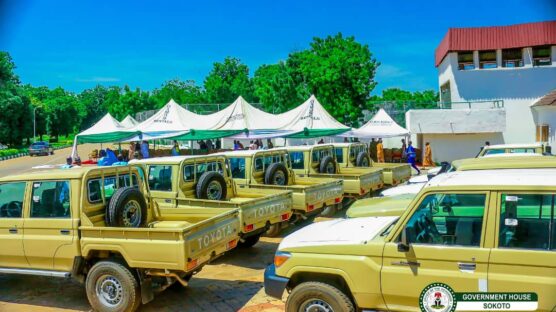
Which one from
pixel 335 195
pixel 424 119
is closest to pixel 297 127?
pixel 335 195

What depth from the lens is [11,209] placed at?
6934 mm

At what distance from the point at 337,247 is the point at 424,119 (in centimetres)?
2483

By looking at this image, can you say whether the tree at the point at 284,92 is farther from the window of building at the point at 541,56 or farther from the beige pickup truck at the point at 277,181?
the beige pickup truck at the point at 277,181

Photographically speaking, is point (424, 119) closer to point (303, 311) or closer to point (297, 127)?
point (297, 127)

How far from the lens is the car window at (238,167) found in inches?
444

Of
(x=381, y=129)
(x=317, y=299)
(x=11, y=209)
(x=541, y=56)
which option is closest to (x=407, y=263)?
(x=317, y=299)

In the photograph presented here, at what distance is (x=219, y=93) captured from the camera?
7269 centimetres

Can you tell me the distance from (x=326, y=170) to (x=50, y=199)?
8.46 metres

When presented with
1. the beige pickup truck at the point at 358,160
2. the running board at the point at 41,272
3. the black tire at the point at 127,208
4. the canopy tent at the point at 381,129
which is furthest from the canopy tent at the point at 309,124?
the running board at the point at 41,272

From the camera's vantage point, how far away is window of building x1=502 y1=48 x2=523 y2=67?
29.7 meters

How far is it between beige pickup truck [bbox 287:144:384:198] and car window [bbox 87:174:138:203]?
6.44 meters

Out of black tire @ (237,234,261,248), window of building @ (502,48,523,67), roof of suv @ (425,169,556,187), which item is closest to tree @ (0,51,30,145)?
window of building @ (502,48,523,67)

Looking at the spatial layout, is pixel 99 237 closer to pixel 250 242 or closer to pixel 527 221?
pixel 250 242

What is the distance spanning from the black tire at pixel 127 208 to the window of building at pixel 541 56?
28.6 m
